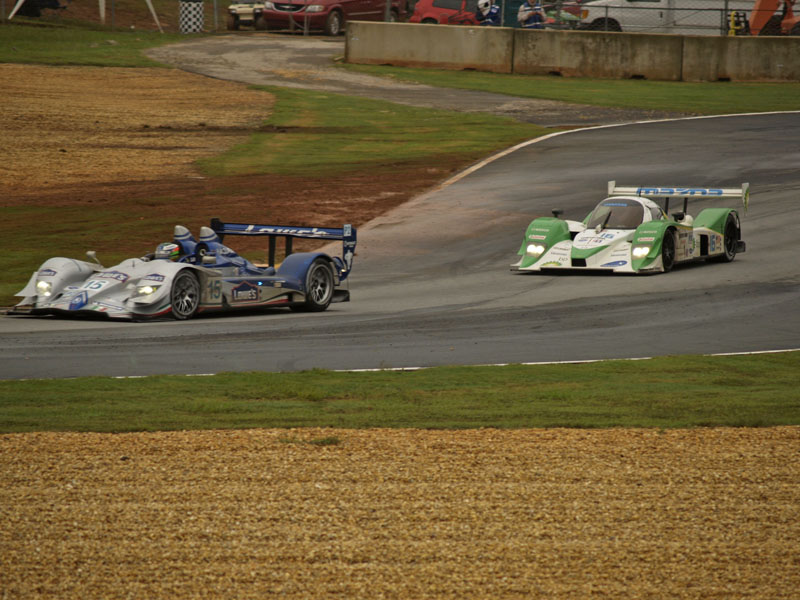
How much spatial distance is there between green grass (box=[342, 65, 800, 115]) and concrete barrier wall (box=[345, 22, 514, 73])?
0.48 meters

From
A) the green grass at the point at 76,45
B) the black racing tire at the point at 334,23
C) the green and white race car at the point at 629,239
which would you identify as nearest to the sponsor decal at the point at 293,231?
the green and white race car at the point at 629,239

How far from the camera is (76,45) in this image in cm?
4816

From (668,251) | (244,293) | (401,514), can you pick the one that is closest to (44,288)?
(244,293)

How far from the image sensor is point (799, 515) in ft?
26.0

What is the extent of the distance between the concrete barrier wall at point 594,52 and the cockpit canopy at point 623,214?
23608 mm

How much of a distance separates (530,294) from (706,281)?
3.36m

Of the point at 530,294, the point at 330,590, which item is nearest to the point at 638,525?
the point at 330,590

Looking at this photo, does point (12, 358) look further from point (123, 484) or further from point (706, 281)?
point (706, 281)

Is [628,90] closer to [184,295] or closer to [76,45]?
[76,45]

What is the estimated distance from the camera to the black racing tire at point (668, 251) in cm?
2084

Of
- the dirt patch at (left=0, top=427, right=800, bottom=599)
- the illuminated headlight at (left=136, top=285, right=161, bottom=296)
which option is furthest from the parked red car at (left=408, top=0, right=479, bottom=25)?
the dirt patch at (left=0, top=427, right=800, bottom=599)

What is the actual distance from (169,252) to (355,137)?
1972 cm

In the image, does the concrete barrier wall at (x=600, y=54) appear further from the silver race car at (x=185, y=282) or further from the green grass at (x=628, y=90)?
the silver race car at (x=185, y=282)

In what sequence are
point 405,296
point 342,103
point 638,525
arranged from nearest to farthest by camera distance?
point 638,525 → point 405,296 → point 342,103
